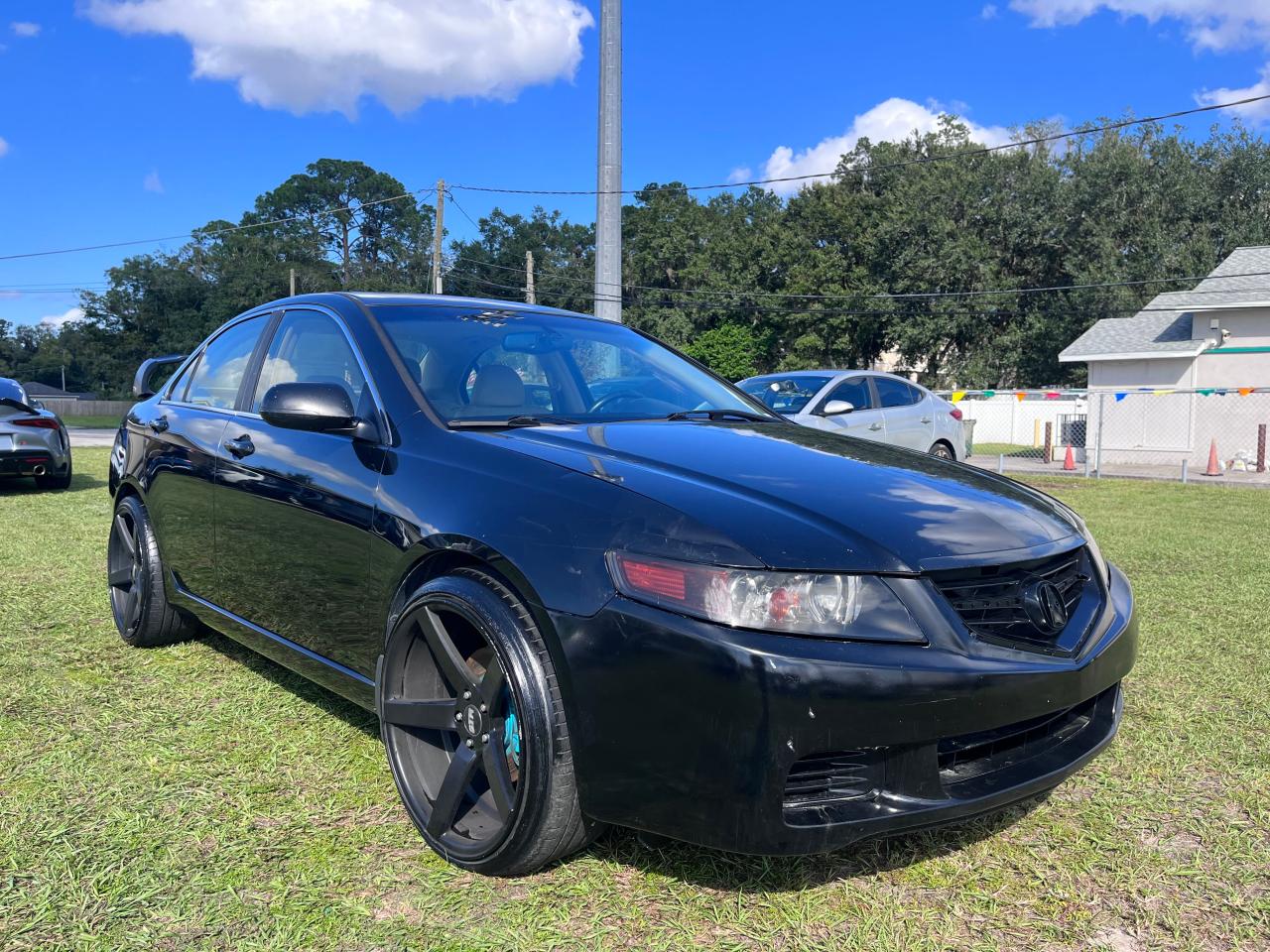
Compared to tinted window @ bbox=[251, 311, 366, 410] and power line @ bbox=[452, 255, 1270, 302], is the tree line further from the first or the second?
tinted window @ bbox=[251, 311, 366, 410]

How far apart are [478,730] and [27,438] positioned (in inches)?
410

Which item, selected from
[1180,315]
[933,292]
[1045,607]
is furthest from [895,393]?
[933,292]

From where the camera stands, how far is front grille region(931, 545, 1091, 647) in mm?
2145

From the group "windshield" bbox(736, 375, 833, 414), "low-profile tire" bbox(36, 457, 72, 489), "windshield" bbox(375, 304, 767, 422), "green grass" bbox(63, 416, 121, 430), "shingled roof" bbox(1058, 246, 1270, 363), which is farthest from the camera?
"green grass" bbox(63, 416, 121, 430)

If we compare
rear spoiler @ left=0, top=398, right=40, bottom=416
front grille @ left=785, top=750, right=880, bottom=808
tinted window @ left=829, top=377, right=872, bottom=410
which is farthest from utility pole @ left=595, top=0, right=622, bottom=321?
front grille @ left=785, top=750, right=880, bottom=808

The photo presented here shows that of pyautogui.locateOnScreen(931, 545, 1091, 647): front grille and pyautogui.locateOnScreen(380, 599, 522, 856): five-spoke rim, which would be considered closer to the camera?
pyautogui.locateOnScreen(931, 545, 1091, 647): front grille

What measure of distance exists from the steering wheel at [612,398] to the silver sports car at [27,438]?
383 inches

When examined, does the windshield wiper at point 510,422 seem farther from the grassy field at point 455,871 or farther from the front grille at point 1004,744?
the front grille at point 1004,744

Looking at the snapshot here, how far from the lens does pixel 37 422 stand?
10750mm

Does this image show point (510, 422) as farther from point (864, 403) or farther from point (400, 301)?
point (864, 403)

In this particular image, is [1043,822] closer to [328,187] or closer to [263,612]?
→ [263,612]

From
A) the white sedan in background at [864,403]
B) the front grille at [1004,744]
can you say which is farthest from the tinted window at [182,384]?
the white sedan in background at [864,403]

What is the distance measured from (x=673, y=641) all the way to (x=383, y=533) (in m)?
1.06

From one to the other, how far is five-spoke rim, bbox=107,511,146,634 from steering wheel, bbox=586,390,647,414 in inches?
92.3
